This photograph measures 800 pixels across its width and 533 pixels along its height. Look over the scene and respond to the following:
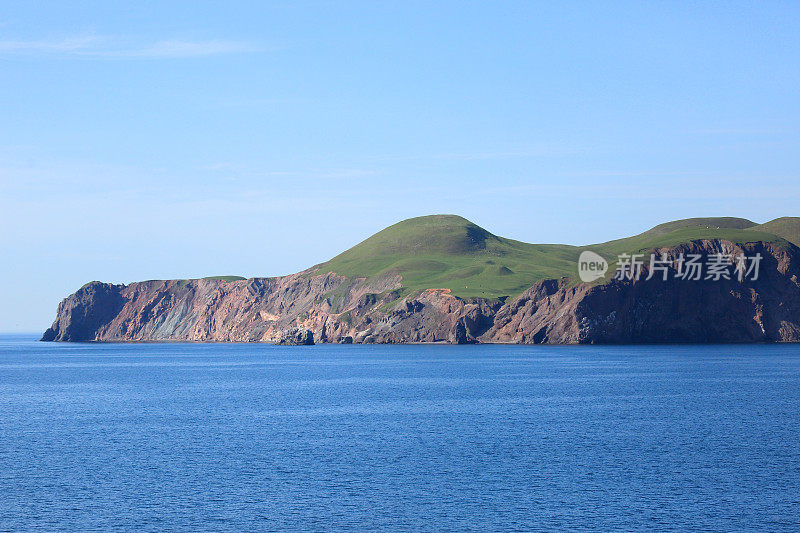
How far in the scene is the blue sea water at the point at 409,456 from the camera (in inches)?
1861

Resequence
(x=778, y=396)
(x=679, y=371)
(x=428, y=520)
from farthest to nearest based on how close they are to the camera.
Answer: (x=679, y=371), (x=778, y=396), (x=428, y=520)

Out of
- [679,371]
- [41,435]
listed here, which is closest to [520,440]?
[41,435]

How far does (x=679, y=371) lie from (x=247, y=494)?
109933 millimetres

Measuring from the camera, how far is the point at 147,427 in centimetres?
8338

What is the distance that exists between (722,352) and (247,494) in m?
168

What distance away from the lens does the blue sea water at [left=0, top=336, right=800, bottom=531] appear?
47281 millimetres

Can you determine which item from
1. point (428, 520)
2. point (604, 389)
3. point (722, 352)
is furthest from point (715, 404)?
point (722, 352)

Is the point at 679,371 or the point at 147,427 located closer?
the point at 147,427

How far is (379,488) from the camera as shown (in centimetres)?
5378

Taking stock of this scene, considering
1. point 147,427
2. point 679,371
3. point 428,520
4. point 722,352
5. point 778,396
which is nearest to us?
point 428,520

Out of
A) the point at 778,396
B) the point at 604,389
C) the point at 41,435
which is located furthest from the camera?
the point at 604,389

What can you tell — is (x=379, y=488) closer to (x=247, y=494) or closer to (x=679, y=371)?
(x=247, y=494)

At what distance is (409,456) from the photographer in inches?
2544

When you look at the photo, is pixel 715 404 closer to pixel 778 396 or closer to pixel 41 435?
pixel 778 396
